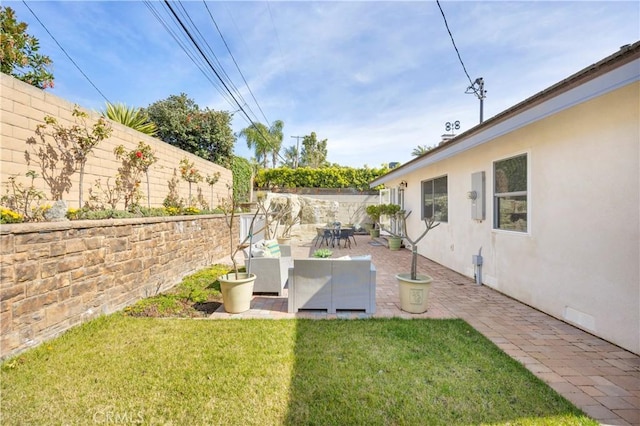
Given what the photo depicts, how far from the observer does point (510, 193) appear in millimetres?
5242

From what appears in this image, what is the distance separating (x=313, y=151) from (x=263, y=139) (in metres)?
11.0

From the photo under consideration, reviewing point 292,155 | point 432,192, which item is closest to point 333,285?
point 432,192

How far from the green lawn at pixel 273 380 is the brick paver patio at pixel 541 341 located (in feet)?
0.88

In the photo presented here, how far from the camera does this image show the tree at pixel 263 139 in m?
27.3

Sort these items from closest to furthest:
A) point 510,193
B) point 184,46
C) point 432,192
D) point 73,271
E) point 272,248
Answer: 1. point 73,271
2. point 510,193
3. point 272,248
4. point 184,46
5. point 432,192

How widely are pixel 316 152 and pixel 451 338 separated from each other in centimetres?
3480

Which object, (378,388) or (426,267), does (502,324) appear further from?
(426,267)

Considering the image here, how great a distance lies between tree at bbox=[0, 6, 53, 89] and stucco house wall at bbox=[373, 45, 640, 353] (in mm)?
8711

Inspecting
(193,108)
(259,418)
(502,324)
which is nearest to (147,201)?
(259,418)

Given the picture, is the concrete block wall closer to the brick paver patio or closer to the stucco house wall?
the brick paver patio

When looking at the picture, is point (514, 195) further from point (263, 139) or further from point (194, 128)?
point (263, 139)

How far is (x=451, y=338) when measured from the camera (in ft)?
11.7

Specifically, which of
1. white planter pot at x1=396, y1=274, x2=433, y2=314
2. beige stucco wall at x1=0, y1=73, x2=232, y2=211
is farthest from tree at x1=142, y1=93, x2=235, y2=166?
white planter pot at x1=396, y1=274, x2=433, y2=314

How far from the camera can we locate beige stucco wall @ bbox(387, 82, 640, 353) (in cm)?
321
